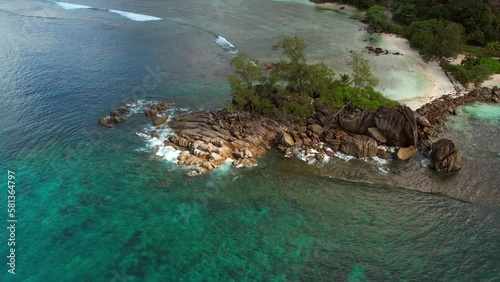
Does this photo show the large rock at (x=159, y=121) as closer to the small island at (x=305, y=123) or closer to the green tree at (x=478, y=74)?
the small island at (x=305, y=123)

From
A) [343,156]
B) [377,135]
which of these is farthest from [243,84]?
[377,135]

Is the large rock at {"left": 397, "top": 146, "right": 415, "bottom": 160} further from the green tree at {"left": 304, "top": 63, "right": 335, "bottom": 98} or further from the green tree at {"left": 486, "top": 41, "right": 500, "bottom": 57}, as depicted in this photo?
the green tree at {"left": 486, "top": 41, "right": 500, "bottom": 57}

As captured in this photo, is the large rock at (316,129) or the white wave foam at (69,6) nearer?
the large rock at (316,129)

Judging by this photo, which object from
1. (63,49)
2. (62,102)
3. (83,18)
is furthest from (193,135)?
(83,18)

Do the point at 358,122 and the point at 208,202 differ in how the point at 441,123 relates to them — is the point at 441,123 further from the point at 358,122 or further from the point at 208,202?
the point at 208,202

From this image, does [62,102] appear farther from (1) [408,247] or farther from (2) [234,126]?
(1) [408,247]

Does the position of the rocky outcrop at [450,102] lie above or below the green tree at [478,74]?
below

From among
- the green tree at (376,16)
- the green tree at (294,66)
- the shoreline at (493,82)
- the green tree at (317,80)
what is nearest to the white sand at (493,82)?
the shoreline at (493,82)

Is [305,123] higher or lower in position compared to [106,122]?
higher
